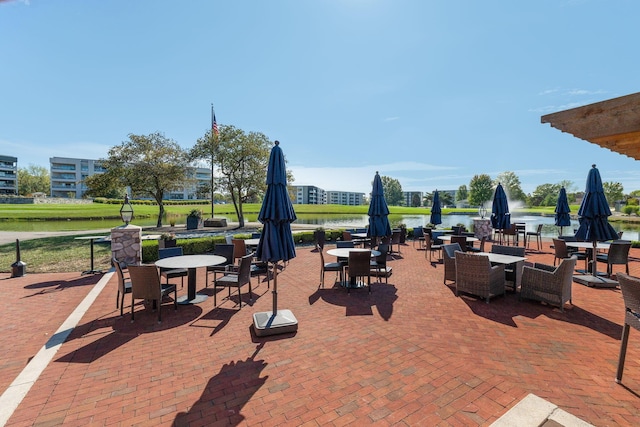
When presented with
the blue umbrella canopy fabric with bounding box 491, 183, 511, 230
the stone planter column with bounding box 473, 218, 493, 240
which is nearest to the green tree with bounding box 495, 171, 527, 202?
the stone planter column with bounding box 473, 218, 493, 240

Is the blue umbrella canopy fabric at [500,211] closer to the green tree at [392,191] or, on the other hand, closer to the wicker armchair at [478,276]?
the wicker armchair at [478,276]

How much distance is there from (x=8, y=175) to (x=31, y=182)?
4474 millimetres

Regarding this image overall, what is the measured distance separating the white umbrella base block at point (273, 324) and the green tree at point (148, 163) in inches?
771

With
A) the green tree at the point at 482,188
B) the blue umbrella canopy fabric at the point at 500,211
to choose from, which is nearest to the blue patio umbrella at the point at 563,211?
the blue umbrella canopy fabric at the point at 500,211

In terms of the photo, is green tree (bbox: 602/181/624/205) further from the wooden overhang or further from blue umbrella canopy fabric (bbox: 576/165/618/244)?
the wooden overhang

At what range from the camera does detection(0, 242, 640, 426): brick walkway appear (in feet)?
7.88

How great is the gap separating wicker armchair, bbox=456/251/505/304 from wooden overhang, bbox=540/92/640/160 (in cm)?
277

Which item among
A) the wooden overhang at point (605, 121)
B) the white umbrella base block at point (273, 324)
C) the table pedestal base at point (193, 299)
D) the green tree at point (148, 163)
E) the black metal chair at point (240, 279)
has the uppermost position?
the green tree at point (148, 163)

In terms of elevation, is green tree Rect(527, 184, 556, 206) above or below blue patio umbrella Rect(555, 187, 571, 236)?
above

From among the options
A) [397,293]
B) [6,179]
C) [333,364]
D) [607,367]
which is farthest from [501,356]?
[6,179]

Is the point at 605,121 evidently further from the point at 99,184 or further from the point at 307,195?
the point at 307,195

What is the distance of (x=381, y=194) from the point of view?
970 centimetres

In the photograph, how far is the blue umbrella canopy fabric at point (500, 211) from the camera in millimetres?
10711

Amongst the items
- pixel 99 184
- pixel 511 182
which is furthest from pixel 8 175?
pixel 511 182
